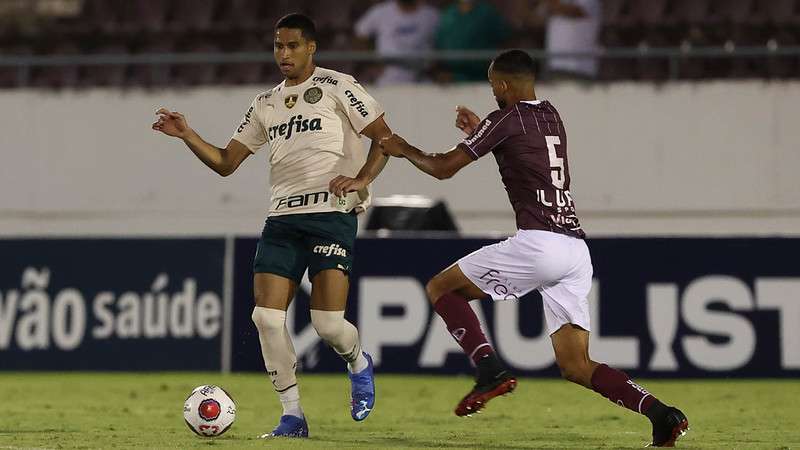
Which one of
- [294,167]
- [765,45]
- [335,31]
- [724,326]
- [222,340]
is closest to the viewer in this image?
[294,167]

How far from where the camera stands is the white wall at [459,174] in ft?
53.5

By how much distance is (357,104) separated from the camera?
9.09m

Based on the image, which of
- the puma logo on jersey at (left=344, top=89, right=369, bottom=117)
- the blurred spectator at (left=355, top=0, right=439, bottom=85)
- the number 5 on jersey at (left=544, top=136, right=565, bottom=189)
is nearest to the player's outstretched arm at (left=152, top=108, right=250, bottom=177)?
the puma logo on jersey at (left=344, top=89, right=369, bottom=117)

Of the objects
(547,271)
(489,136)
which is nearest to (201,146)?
Answer: (489,136)

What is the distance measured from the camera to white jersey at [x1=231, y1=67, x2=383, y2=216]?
8.97 m

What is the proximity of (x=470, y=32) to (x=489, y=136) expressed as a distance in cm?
867

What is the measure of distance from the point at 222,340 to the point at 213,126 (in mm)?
3500

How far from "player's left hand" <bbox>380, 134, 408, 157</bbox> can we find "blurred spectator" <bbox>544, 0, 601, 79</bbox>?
26.9 feet

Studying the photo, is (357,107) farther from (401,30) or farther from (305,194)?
(401,30)

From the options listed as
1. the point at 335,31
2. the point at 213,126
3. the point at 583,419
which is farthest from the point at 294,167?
the point at 335,31

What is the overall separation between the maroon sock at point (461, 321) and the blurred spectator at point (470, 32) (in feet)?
27.8

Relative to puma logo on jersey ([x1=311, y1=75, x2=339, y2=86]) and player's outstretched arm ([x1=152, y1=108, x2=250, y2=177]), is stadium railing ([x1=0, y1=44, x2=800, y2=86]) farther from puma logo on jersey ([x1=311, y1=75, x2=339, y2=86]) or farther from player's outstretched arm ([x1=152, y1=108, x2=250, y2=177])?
player's outstretched arm ([x1=152, y1=108, x2=250, y2=177])

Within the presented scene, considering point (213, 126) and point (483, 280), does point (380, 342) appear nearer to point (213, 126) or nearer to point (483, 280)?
point (213, 126)

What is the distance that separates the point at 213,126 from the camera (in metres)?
17.4
